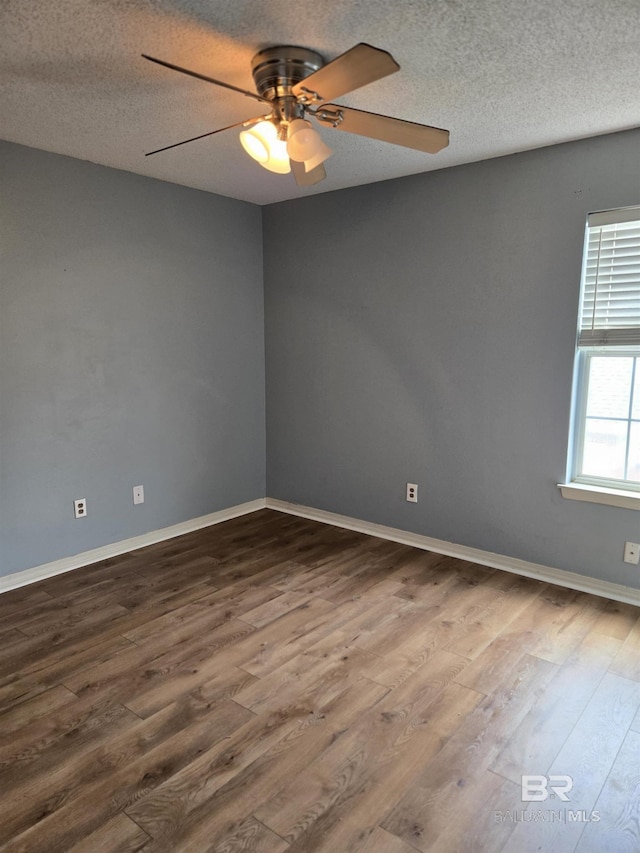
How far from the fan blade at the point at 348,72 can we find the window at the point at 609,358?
70.3 inches

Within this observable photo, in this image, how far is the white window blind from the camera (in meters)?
2.77

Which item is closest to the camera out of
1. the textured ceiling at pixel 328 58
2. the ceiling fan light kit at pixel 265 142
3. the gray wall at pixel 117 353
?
the textured ceiling at pixel 328 58

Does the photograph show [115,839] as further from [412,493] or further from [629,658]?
[412,493]

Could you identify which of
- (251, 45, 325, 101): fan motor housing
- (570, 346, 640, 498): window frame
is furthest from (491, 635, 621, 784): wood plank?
(251, 45, 325, 101): fan motor housing

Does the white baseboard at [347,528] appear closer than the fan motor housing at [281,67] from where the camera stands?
No

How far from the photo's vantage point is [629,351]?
284 centimetres

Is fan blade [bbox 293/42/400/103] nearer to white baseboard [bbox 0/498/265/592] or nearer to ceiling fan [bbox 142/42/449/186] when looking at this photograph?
ceiling fan [bbox 142/42/449/186]

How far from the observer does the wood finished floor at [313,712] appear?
1.59m

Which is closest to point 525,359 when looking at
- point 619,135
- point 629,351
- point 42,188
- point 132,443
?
point 629,351

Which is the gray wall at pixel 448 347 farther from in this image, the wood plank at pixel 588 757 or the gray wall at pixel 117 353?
the wood plank at pixel 588 757

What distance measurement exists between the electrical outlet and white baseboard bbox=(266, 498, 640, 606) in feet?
0.77

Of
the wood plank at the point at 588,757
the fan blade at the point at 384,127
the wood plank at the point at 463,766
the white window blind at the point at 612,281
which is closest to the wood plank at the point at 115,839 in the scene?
the wood plank at the point at 463,766

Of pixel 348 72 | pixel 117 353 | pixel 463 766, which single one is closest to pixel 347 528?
pixel 117 353

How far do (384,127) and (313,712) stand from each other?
7.16ft
